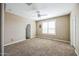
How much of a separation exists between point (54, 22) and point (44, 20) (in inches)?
52.3

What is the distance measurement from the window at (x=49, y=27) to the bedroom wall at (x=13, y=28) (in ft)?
6.93

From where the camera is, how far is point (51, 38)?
683cm

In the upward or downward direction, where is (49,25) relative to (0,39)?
upward

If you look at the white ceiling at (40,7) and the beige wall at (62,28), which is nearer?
the white ceiling at (40,7)

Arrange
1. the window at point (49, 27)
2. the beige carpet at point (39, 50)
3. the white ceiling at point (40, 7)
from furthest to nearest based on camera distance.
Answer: the window at point (49, 27), the white ceiling at point (40, 7), the beige carpet at point (39, 50)

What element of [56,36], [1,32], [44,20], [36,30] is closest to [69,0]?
[1,32]

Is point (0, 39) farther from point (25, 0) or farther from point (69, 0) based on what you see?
point (69, 0)

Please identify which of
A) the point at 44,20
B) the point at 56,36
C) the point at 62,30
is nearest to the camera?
the point at 62,30

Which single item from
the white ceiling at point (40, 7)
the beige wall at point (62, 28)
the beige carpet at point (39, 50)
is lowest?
the beige carpet at point (39, 50)

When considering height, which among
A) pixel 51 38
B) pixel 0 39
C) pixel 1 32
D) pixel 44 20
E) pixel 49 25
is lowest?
pixel 51 38

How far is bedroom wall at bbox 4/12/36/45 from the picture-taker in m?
4.64

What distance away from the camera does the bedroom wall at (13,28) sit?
464 centimetres

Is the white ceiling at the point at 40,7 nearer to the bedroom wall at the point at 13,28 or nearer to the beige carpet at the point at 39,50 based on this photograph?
the bedroom wall at the point at 13,28

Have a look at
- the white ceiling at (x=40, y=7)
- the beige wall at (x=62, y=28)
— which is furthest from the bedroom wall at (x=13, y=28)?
the beige wall at (x=62, y=28)
